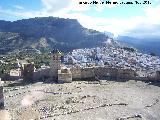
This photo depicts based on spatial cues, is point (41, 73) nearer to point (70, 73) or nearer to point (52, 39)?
point (70, 73)

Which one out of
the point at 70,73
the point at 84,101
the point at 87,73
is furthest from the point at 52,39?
the point at 84,101

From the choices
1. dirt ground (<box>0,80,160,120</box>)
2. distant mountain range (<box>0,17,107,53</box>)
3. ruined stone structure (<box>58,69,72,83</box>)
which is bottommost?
dirt ground (<box>0,80,160,120</box>)

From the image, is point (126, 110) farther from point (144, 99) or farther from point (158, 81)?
point (158, 81)

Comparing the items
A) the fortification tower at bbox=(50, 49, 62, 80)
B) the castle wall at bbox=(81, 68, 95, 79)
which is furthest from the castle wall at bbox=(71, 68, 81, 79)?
the fortification tower at bbox=(50, 49, 62, 80)

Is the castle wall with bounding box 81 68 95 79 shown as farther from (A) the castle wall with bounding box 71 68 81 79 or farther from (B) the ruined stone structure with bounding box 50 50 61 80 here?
(B) the ruined stone structure with bounding box 50 50 61 80

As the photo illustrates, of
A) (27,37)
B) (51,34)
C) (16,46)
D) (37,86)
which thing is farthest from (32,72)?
(51,34)

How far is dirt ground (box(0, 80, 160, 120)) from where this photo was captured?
23748mm

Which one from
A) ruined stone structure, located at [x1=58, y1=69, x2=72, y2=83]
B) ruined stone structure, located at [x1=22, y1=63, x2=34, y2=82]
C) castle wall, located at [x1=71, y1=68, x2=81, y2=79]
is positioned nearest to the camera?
ruined stone structure, located at [x1=58, y1=69, x2=72, y2=83]

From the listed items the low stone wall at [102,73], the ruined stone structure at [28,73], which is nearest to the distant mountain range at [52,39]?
the low stone wall at [102,73]

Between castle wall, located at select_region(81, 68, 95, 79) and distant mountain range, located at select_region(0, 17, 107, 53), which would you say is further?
distant mountain range, located at select_region(0, 17, 107, 53)

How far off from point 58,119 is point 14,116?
333 centimetres

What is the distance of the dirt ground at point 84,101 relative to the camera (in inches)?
935

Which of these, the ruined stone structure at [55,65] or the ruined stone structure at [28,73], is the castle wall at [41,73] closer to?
the ruined stone structure at [28,73]

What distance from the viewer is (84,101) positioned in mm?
26875
